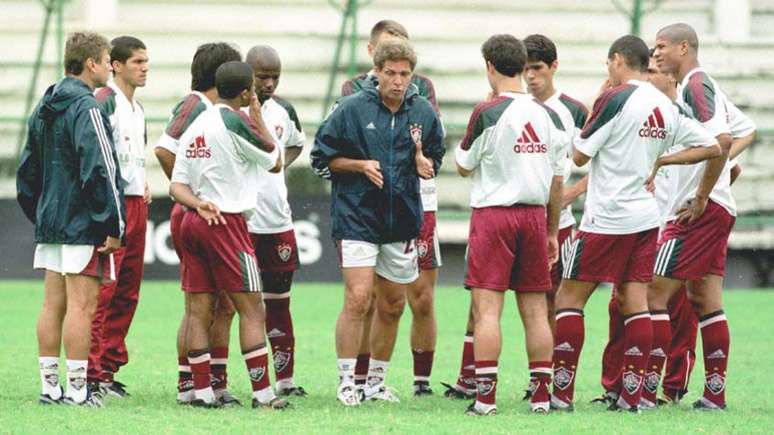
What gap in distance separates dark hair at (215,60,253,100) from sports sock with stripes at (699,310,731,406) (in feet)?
10.2

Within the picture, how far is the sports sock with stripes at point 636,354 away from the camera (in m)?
9.22

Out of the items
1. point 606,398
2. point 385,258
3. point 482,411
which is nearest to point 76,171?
point 385,258

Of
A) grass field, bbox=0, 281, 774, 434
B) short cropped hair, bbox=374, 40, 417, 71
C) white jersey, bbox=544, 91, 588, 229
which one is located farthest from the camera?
white jersey, bbox=544, 91, 588, 229

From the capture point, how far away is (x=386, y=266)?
31.9 ft

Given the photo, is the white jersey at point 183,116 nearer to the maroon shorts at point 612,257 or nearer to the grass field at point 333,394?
the grass field at point 333,394

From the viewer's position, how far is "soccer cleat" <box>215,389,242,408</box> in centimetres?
942

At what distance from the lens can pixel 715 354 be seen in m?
9.66

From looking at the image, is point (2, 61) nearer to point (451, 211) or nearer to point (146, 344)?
point (451, 211)

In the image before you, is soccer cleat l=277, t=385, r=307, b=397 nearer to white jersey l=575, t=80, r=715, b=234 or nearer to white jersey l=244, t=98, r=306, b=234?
white jersey l=244, t=98, r=306, b=234

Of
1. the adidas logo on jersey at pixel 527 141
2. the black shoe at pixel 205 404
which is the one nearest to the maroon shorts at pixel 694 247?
the adidas logo on jersey at pixel 527 141

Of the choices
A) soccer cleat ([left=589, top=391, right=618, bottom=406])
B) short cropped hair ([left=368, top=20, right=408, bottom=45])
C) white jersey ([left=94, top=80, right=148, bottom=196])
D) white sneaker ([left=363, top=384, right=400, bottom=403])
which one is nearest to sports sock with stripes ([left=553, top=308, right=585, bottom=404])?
soccer cleat ([left=589, top=391, right=618, bottom=406])

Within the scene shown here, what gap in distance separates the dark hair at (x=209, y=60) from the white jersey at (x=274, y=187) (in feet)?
2.33

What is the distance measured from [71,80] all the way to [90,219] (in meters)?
0.82

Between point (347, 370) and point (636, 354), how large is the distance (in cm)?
167
